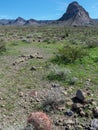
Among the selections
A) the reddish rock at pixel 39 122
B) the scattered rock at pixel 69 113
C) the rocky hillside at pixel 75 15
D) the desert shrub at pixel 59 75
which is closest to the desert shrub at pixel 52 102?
the scattered rock at pixel 69 113

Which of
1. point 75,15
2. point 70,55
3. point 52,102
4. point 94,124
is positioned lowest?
point 75,15

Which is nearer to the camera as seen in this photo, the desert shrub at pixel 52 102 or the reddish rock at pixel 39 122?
the reddish rock at pixel 39 122

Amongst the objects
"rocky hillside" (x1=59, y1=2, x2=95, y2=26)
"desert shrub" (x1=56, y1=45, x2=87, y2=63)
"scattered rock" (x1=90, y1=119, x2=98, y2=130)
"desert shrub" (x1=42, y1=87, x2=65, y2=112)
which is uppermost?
"desert shrub" (x1=56, y1=45, x2=87, y2=63)

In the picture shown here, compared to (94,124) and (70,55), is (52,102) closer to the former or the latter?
(94,124)

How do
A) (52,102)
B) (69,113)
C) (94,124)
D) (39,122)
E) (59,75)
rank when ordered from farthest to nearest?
(59,75) → (52,102) → (69,113) → (94,124) → (39,122)

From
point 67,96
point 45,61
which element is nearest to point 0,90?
point 67,96

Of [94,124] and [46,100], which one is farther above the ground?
[46,100]

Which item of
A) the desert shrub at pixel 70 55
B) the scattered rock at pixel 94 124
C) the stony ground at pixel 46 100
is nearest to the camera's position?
the scattered rock at pixel 94 124

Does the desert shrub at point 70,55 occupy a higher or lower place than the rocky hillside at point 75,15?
higher

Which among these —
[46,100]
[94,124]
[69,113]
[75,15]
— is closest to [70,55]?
[46,100]

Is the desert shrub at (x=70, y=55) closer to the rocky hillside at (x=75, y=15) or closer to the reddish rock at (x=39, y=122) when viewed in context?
the reddish rock at (x=39, y=122)

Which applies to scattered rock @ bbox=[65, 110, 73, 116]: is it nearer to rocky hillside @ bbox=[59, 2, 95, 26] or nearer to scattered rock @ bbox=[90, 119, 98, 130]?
scattered rock @ bbox=[90, 119, 98, 130]

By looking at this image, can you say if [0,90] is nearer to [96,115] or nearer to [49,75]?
[49,75]

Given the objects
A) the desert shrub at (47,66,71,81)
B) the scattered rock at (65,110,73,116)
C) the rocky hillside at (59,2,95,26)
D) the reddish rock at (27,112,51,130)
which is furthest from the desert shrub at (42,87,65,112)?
the rocky hillside at (59,2,95,26)
